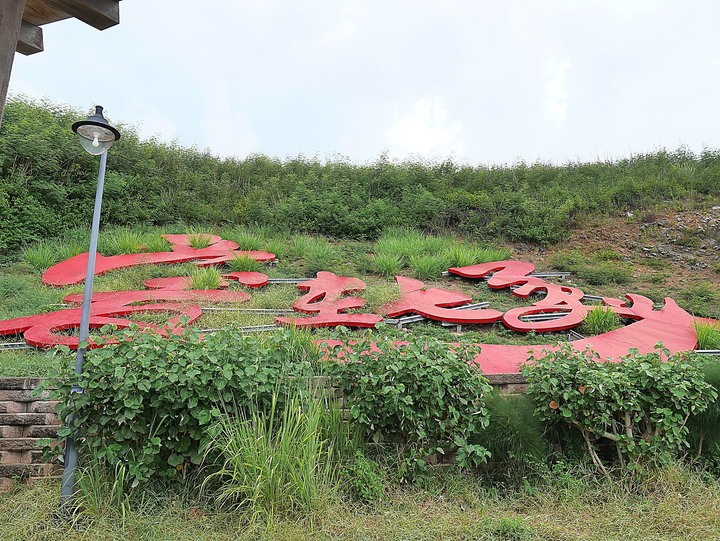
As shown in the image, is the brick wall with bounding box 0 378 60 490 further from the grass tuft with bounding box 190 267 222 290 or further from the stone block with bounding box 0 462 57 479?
the grass tuft with bounding box 190 267 222 290

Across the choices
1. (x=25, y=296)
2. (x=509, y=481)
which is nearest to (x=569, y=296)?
(x=509, y=481)

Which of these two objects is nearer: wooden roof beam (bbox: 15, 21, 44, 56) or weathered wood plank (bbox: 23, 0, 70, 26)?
weathered wood plank (bbox: 23, 0, 70, 26)

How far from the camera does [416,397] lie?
10.5ft

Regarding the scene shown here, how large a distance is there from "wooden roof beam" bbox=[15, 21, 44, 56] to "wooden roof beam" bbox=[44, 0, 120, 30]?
0.39 metres

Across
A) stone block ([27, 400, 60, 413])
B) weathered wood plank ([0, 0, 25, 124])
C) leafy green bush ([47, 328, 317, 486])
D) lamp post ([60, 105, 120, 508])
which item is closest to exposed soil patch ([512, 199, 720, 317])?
leafy green bush ([47, 328, 317, 486])

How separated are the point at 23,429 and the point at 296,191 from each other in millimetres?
7261

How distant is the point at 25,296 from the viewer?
240 inches

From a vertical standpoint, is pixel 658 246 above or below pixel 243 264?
above

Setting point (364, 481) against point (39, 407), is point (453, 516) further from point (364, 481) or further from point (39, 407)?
point (39, 407)

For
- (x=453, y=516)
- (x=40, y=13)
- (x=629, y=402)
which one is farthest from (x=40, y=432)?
(x=629, y=402)

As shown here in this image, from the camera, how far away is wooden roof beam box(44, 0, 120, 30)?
2.50 m

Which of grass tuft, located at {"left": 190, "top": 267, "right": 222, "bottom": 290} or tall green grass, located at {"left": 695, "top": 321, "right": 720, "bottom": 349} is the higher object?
grass tuft, located at {"left": 190, "top": 267, "right": 222, "bottom": 290}

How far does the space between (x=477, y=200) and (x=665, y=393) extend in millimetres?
6984

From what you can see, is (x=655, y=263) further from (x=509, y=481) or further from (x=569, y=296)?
(x=509, y=481)
